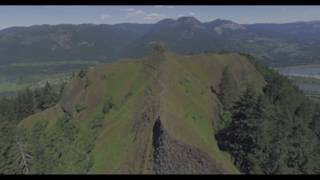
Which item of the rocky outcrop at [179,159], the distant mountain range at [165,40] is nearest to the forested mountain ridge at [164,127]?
the rocky outcrop at [179,159]

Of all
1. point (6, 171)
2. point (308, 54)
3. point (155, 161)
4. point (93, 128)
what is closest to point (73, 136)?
point (93, 128)

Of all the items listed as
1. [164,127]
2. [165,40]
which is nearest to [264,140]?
[164,127]

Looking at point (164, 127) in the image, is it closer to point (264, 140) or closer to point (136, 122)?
Answer: point (136, 122)

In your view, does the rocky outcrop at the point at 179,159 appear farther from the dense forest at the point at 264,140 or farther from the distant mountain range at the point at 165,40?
the distant mountain range at the point at 165,40

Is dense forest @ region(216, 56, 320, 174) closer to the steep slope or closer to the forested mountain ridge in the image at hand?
the forested mountain ridge

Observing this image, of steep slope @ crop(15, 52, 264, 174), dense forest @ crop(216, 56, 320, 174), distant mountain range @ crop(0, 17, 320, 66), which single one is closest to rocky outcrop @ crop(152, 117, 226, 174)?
steep slope @ crop(15, 52, 264, 174)
